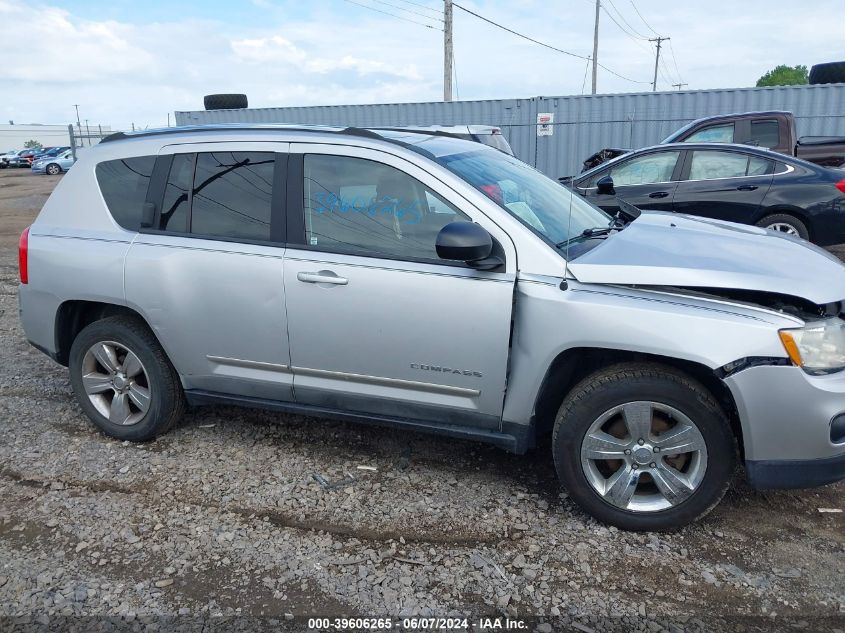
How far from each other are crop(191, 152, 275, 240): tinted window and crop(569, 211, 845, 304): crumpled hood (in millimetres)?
1683

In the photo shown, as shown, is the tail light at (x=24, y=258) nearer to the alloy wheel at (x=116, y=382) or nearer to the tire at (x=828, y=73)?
the alloy wheel at (x=116, y=382)

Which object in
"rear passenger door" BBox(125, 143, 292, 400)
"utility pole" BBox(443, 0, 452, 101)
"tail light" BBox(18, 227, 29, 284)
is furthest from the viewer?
"utility pole" BBox(443, 0, 452, 101)

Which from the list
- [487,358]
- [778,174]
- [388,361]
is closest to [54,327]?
[388,361]

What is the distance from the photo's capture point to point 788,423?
273 centimetres

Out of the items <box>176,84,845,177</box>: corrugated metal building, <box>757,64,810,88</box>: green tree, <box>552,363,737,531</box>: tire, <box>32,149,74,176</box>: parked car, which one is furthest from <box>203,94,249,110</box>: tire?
<box>757,64,810,88</box>: green tree

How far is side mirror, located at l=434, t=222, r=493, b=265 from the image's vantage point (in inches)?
114

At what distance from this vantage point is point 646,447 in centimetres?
296

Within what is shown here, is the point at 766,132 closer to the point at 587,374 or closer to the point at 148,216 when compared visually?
the point at 587,374

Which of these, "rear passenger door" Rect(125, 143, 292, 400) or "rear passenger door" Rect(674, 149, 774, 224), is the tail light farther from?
"rear passenger door" Rect(674, 149, 774, 224)

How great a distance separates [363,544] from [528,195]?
1.97 meters

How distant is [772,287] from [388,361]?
1.73 metres

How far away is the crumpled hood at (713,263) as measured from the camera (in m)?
2.82

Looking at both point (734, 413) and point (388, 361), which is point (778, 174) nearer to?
point (734, 413)

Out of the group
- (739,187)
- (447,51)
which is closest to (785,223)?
(739,187)
